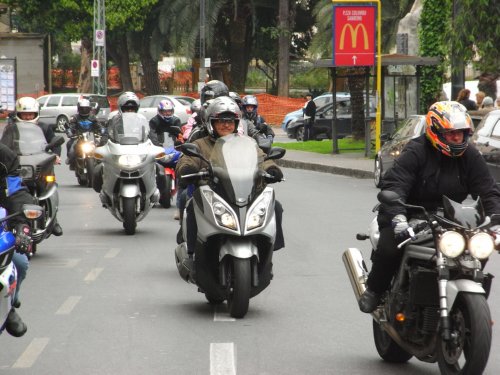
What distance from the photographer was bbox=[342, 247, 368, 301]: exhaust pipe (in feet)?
25.8

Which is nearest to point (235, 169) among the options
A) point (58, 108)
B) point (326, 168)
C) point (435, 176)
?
point (435, 176)

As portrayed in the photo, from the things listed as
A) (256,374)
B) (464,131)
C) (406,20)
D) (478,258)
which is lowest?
(256,374)

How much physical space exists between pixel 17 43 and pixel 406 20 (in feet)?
109

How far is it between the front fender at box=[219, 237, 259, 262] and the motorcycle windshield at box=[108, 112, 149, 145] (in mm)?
7109

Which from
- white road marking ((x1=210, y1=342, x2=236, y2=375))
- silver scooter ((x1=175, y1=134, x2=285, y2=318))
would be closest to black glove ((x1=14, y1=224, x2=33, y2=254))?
white road marking ((x1=210, y1=342, x2=236, y2=375))

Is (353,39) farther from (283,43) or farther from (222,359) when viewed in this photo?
(283,43)

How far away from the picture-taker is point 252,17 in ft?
206

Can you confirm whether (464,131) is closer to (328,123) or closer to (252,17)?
(328,123)

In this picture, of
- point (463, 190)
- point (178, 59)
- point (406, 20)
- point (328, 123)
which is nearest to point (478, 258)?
point (463, 190)

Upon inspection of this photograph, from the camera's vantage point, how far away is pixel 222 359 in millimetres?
8125

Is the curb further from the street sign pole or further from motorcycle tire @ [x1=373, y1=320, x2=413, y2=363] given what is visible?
motorcycle tire @ [x1=373, y1=320, x2=413, y2=363]

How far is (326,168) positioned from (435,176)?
21.9 m

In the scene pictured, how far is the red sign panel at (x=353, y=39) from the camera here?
3039 centimetres

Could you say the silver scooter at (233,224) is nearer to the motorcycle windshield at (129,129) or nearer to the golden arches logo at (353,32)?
the motorcycle windshield at (129,129)
